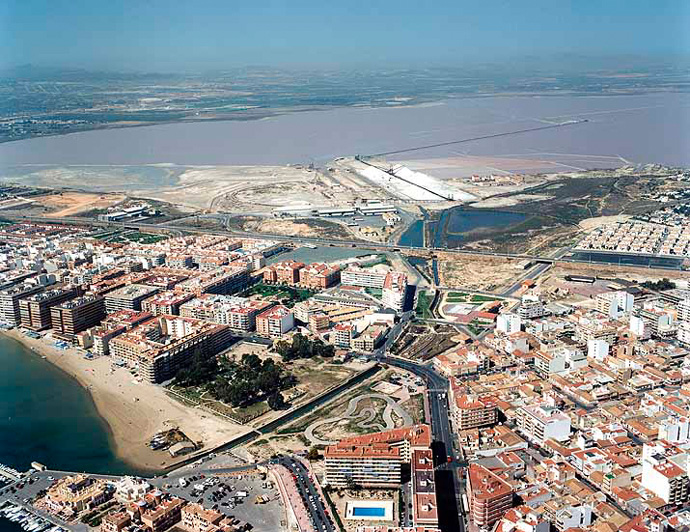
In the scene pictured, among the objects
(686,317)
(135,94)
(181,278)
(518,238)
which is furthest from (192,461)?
(135,94)

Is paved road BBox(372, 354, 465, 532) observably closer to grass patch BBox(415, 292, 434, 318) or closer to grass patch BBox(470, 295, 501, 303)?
grass patch BBox(415, 292, 434, 318)

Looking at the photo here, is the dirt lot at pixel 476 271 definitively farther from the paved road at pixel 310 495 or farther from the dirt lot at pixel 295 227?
the paved road at pixel 310 495

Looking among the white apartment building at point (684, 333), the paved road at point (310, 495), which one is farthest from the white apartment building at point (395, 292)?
the paved road at point (310, 495)

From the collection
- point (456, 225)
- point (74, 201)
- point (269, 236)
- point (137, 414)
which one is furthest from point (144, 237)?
point (137, 414)

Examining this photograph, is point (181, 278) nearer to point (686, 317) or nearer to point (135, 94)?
point (686, 317)

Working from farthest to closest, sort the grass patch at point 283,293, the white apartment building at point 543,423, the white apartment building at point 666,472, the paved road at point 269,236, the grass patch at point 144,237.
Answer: the grass patch at point 144,237 → the paved road at point 269,236 → the grass patch at point 283,293 → the white apartment building at point 543,423 → the white apartment building at point 666,472
